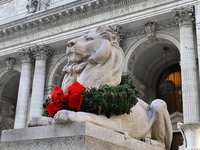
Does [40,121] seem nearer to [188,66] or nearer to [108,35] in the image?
[108,35]

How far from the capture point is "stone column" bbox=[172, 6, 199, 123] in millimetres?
14891

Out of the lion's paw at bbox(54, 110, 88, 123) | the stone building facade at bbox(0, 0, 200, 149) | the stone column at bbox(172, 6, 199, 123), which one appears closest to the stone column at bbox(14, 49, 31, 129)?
the stone building facade at bbox(0, 0, 200, 149)

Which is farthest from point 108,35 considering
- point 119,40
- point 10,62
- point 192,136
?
point 10,62

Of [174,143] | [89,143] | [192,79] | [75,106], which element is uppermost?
[192,79]

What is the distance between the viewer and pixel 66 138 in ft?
10.1

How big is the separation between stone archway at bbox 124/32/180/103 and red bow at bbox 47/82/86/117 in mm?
15151

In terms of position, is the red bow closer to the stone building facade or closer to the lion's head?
the lion's head

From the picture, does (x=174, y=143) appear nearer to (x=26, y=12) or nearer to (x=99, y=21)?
(x=99, y=21)

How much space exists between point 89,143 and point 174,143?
17774mm

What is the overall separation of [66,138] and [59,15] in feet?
60.2

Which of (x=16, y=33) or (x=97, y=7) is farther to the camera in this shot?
(x=16, y=33)

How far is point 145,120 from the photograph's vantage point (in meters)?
4.21

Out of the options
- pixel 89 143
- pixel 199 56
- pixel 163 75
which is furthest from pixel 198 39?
pixel 89 143

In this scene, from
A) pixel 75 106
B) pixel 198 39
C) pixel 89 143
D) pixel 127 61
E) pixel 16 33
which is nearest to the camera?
pixel 89 143
